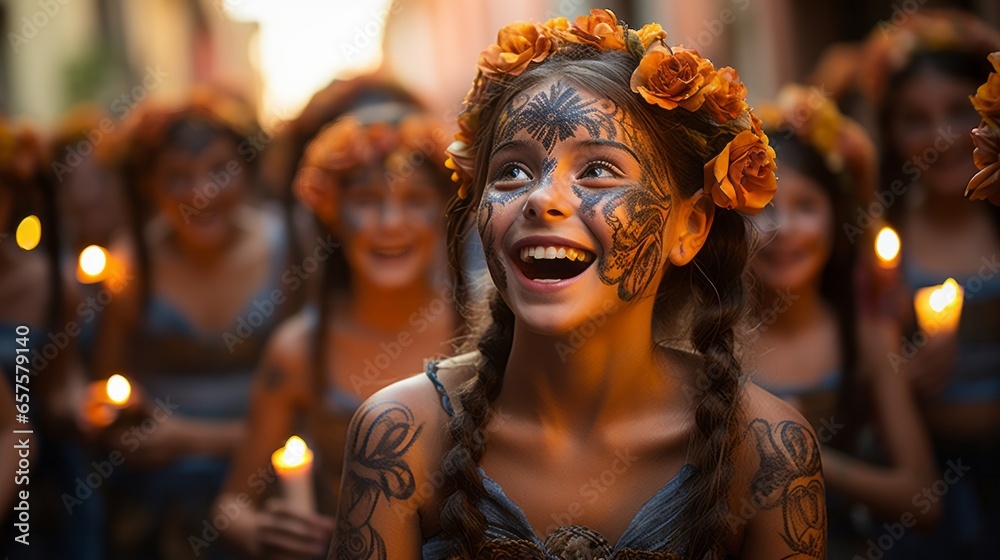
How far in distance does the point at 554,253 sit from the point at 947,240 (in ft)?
11.4

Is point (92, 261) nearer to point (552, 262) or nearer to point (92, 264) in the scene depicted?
point (92, 264)

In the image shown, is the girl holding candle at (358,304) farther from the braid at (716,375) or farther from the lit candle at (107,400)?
the braid at (716,375)

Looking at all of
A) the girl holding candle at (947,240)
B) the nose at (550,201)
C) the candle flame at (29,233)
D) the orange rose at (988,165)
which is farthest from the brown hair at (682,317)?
the candle flame at (29,233)

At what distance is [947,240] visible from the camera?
219 inches

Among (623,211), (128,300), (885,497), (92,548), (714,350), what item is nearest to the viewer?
(623,211)

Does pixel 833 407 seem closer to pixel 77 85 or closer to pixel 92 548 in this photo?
pixel 92 548

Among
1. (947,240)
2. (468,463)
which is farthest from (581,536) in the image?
(947,240)

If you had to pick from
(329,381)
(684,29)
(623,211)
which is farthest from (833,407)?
(684,29)

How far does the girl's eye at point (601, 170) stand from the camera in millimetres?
2771

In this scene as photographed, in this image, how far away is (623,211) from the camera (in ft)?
8.98

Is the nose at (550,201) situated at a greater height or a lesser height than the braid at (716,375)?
greater

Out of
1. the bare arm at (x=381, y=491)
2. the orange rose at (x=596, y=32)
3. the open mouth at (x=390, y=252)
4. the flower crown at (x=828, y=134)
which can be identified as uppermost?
the flower crown at (x=828, y=134)

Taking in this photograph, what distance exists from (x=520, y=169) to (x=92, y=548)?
3792mm

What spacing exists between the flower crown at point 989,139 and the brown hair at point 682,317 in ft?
1.81
